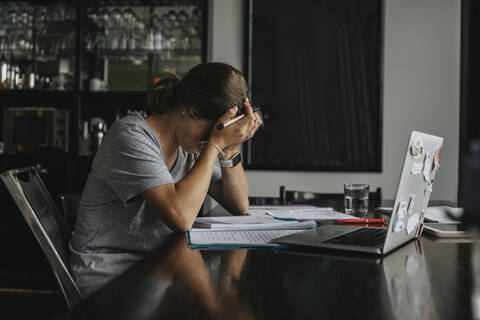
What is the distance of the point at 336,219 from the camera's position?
1.49 meters

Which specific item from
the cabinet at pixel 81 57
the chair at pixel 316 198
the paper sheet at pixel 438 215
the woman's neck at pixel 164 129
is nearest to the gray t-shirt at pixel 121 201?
the woman's neck at pixel 164 129

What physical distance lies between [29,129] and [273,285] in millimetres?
3212

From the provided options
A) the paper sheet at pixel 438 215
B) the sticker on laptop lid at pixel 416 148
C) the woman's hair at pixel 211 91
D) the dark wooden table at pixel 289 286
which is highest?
the woman's hair at pixel 211 91

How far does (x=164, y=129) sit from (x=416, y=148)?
2.71 feet

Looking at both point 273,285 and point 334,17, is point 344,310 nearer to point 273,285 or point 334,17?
point 273,285

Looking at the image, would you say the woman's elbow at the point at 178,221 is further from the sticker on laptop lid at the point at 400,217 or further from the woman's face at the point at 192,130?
the sticker on laptop lid at the point at 400,217

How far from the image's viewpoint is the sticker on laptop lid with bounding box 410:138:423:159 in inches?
36.8

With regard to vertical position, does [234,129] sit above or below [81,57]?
below

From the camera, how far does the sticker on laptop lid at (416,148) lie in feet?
3.06

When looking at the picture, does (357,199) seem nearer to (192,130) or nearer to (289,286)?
(192,130)

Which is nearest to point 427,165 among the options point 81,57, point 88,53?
point 81,57

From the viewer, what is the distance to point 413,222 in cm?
109

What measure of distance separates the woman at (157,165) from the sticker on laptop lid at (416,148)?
58 centimetres

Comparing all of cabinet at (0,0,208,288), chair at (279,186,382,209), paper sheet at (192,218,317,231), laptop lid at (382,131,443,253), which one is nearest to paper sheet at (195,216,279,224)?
paper sheet at (192,218,317,231)
